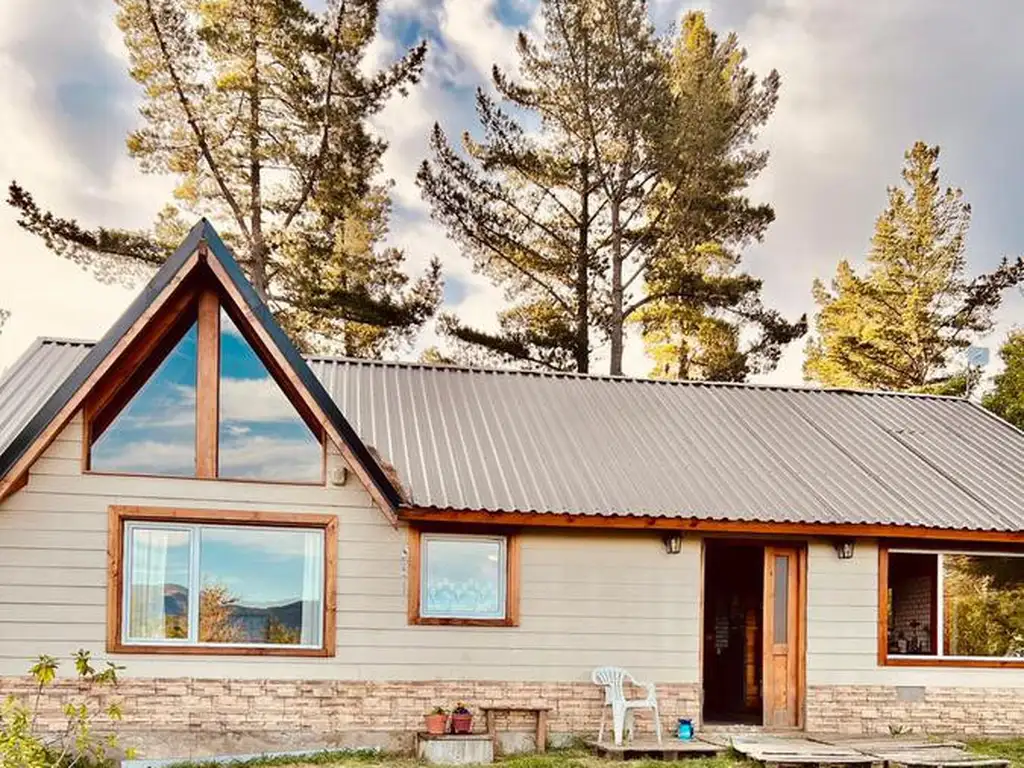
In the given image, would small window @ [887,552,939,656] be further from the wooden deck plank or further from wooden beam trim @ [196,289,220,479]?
wooden beam trim @ [196,289,220,479]

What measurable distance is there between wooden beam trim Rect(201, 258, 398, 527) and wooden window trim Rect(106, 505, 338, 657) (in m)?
0.60

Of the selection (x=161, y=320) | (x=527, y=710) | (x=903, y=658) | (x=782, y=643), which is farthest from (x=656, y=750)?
(x=161, y=320)

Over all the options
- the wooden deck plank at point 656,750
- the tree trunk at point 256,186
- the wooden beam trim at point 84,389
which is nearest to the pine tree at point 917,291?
the tree trunk at point 256,186

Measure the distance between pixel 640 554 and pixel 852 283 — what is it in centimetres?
2156

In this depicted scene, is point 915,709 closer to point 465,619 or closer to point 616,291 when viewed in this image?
point 465,619

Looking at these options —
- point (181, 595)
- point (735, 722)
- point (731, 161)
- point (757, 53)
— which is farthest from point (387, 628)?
point (757, 53)

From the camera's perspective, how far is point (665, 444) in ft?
47.2

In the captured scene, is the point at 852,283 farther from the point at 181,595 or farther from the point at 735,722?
the point at 181,595

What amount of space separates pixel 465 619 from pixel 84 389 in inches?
178

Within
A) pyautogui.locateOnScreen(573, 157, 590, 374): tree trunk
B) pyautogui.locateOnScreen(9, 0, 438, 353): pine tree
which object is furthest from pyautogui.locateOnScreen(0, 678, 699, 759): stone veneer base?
pyautogui.locateOnScreen(573, 157, 590, 374): tree trunk

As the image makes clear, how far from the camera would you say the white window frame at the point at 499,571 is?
1197cm

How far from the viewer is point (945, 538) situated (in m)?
13.0

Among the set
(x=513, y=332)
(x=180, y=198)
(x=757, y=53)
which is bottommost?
(x=513, y=332)

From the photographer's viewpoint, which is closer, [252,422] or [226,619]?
[226,619]
